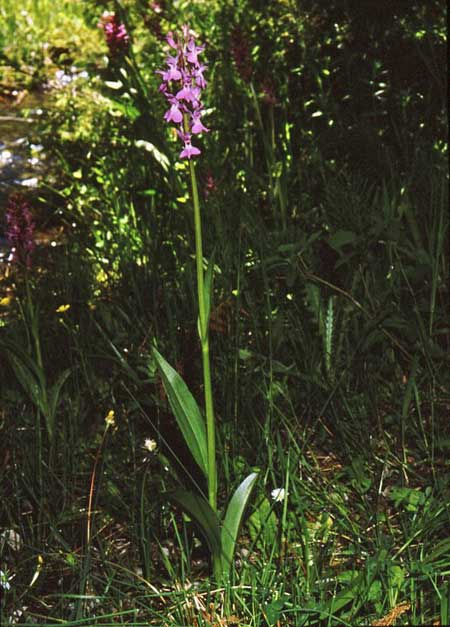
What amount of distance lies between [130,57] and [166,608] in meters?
2.33

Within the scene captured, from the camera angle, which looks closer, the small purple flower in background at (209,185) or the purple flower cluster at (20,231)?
the purple flower cluster at (20,231)

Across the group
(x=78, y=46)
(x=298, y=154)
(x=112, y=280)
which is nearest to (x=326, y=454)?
(x=112, y=280)

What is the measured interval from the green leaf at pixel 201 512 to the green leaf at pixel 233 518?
0.03 meters

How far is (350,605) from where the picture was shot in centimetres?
170

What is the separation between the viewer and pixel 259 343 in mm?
2391

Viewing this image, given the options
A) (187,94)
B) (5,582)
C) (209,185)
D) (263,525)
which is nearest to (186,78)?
(187,94)

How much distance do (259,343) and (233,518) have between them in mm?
722

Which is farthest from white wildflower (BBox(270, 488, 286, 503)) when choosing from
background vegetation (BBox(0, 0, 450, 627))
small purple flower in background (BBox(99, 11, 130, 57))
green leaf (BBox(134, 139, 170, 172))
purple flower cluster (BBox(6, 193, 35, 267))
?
small purple flower in background (BBox(99, 11, 130, 57))

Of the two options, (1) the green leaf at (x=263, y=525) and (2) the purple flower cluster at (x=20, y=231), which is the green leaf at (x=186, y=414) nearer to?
(1) the green leaf at (x=263, y=525)

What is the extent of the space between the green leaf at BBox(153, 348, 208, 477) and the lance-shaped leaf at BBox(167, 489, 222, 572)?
0.27 feet

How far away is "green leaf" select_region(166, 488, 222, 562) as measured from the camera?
170 centimetres

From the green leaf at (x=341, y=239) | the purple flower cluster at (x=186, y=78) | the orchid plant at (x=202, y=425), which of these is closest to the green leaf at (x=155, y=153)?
the green leaf at (x=341, y=239)

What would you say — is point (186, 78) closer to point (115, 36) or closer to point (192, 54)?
point (192, 54)

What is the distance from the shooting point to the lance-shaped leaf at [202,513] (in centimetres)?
170
